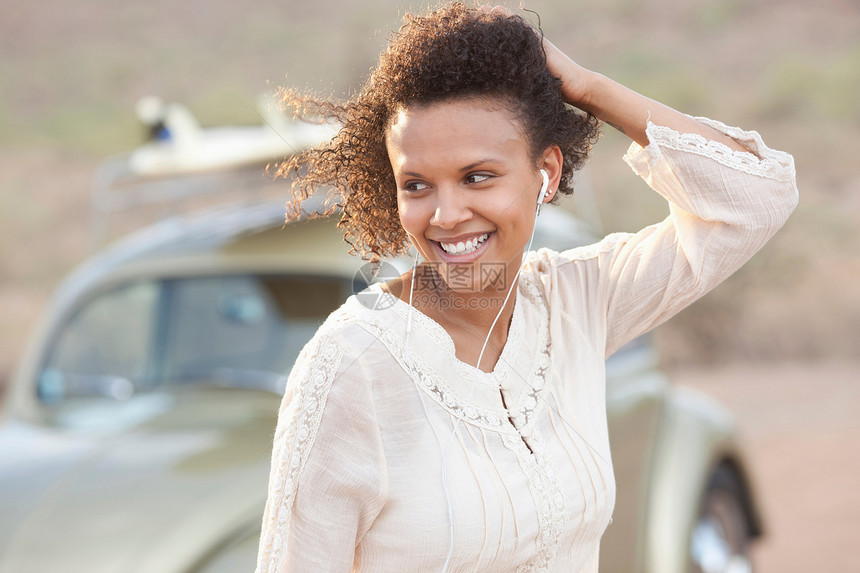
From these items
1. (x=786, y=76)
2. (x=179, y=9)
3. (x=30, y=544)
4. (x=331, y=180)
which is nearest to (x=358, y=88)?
(x=331, y=180)

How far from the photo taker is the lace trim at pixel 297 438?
4.85 ft

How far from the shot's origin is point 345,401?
4.91 ft

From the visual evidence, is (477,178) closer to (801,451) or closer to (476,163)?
(476,163)

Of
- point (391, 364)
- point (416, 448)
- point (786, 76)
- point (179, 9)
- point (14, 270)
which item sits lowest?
point (416, 448)

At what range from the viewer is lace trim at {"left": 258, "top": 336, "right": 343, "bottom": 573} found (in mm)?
1479

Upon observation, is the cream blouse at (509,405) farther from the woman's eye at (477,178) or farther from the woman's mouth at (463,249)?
the woman's eye at (477,178)

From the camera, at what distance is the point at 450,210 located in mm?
1585

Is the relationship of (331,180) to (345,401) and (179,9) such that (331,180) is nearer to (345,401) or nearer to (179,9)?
(345,401)

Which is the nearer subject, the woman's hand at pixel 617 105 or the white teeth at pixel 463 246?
the white teeth at pixel 463 246

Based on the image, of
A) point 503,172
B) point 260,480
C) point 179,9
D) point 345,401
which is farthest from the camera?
point 179,9

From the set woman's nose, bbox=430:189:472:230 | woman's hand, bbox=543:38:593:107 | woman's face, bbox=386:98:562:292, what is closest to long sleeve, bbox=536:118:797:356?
woman's hand, bbox=543:38:593:107

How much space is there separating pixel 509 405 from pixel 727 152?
0.63 metres

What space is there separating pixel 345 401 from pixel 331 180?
562 mm

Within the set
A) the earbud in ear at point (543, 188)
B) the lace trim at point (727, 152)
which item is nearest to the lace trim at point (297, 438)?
the earbud in ear at point (543, 188)
